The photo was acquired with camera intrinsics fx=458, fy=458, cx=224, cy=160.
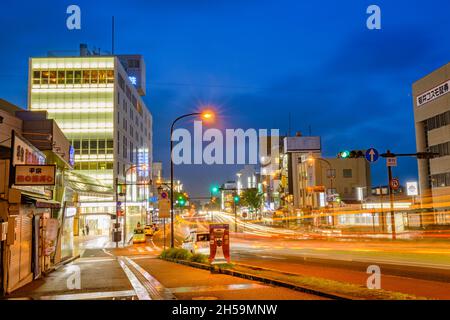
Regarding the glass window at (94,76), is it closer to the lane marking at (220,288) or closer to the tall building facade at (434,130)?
the tall building facade at (434,130)

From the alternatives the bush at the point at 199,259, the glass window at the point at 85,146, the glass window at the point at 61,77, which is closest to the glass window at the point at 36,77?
the glass window at the point at 61,77

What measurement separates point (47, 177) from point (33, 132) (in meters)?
18.1

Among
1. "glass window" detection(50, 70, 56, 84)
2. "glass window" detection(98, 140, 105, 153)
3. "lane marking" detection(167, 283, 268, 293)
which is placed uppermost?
"glass window" detection(50, 70, 56, 84)

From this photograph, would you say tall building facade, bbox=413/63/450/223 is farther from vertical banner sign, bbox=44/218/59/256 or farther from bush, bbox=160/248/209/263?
vertical banner sign, bbox=44/218/59/256

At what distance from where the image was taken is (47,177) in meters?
16.4

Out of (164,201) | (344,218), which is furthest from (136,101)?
(164,201)

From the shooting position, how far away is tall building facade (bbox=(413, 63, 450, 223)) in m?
52.3

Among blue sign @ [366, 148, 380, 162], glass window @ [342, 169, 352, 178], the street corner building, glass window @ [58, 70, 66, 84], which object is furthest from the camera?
glass window @ [58, 70, 66, 84]

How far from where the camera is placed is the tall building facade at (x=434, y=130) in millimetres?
52281

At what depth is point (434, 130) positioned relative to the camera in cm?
5478

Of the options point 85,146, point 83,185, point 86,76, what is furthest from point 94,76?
point 83,185

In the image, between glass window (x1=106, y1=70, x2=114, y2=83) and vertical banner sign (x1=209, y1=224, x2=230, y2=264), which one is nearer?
vertical banner sign (x1=209, y1=224, x2=230, y2=264)

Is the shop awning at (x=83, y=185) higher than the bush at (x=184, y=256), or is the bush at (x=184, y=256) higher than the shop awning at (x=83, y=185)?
the shop awning at (x=83, y=185)

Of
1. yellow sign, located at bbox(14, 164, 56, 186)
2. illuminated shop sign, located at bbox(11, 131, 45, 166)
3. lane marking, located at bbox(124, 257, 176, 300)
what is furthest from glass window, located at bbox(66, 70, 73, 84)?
lane marking, located at bbox(124, 257, 176, 300)
